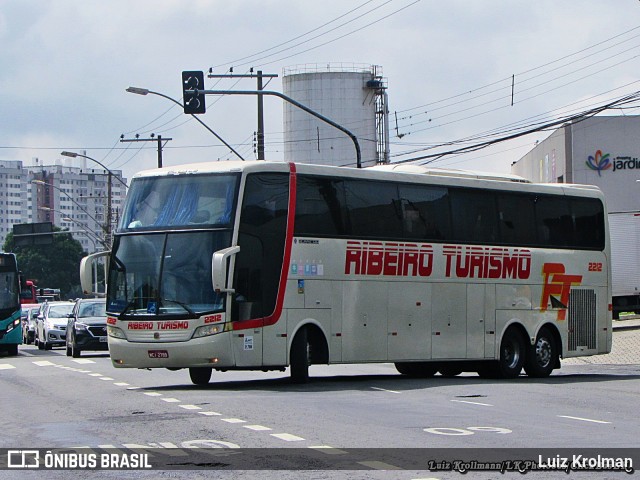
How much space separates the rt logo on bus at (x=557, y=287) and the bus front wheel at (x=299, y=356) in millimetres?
6334

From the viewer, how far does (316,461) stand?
1099 cm

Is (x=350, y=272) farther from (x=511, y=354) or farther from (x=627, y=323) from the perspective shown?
(x=627, y=323)

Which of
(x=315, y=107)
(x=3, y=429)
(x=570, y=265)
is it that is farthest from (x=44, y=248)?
(x=3, y=429)

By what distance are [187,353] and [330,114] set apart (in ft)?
210

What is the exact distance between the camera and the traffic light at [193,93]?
3178cm

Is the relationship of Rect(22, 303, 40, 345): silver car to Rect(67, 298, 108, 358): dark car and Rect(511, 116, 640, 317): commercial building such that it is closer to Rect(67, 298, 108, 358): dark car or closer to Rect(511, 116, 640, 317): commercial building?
Rect(67, 298, 108, 358): dark car

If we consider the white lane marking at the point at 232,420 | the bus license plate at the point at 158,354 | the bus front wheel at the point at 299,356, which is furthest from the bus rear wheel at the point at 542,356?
the white lane marking at the point at 232,420

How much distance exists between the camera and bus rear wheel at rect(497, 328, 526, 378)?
2505cm

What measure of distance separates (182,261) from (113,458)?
9.17 metres

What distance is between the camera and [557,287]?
2592cm

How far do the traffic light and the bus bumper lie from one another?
478 inches

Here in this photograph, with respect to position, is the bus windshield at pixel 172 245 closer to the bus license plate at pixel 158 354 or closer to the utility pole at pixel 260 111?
the bus license plate at pixel 158 354

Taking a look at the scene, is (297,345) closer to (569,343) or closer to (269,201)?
(269,201)

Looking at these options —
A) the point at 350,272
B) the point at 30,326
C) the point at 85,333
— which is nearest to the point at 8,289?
the point at 85,333
